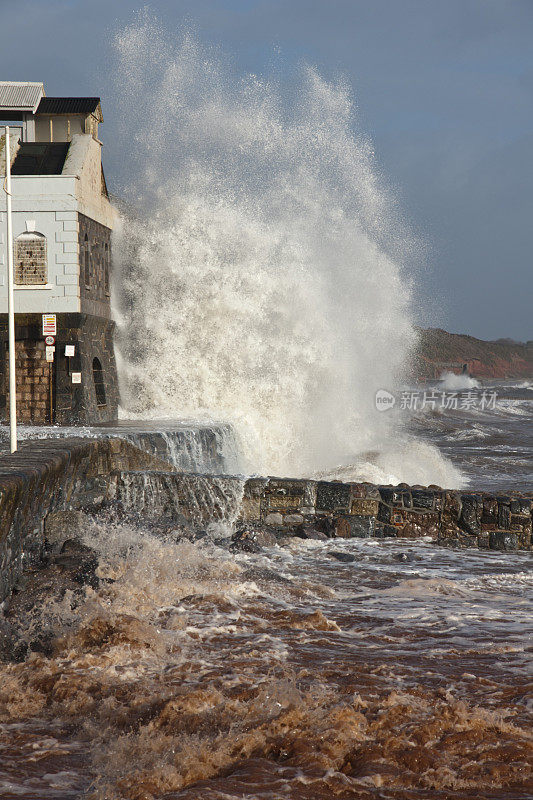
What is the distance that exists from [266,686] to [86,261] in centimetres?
1551

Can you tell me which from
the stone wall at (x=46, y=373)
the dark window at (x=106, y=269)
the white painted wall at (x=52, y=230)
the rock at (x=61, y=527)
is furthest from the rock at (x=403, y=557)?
the dark window at (x=106, y=269)

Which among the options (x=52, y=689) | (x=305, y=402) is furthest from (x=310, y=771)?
(x=305, y=402)

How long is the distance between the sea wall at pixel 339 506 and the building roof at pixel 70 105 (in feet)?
45.5

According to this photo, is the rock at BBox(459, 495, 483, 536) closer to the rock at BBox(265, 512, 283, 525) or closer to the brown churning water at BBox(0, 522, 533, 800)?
the brown churning water at BBox(0, 522, 533, 800)

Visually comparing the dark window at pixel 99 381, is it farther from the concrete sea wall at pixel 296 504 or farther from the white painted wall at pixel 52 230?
the concrete sea wall at pixel 296 504

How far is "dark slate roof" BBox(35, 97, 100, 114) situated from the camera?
20547 millimetres

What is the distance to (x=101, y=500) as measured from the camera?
31.1 ft

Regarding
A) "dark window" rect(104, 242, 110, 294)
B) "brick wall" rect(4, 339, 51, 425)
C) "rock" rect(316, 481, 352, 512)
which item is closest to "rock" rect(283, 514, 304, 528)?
"rock" rect(316, 481, 352, 512)

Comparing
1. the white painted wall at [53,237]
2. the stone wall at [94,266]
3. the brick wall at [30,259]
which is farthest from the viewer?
the stone wall at [94,266]

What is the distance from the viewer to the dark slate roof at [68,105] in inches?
809

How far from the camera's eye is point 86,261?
18672 mm

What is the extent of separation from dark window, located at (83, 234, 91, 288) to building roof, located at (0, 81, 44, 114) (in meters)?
4.70

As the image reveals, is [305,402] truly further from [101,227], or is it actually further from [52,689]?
[52,689]

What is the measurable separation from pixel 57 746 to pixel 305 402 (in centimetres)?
1767
